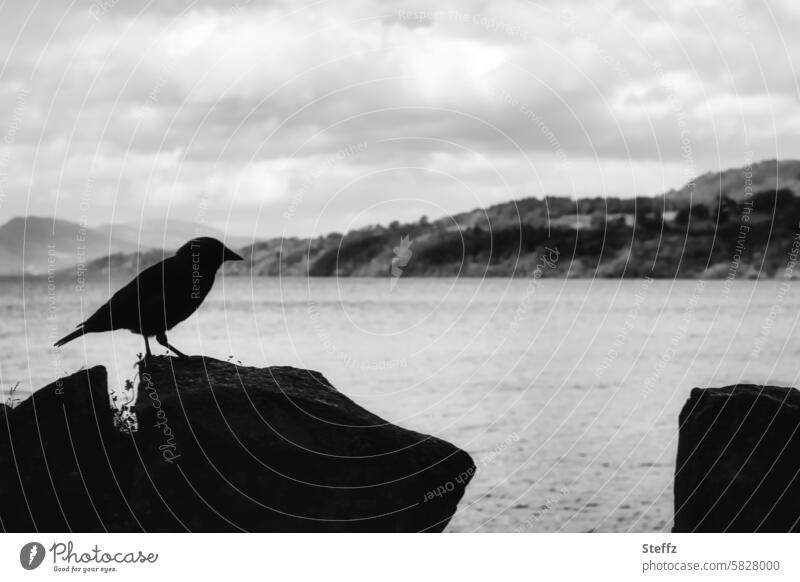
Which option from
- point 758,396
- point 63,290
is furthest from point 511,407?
point 63,290

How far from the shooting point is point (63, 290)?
100500 mm

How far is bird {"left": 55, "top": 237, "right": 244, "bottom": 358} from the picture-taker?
9883mm

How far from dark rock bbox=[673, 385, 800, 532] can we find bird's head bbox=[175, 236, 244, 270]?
5428 mm

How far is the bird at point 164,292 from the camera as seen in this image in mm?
9883

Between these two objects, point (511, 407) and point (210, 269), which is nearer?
point (210, 269)

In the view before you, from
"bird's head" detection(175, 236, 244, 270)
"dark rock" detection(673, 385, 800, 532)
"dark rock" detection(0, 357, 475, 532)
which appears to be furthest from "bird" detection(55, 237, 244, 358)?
"dark rock" detection(673, 385, 800, 532)

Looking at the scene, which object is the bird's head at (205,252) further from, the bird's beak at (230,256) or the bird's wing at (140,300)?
the bird's wing at (140,300)

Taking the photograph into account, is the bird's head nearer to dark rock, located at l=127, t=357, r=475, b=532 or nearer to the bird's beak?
the bird's beak

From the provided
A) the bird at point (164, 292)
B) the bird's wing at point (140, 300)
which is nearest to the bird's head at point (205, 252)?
the bird at point (164, 292)
